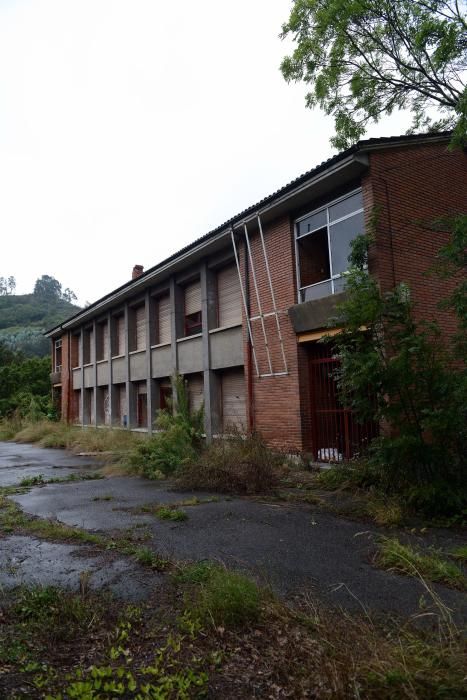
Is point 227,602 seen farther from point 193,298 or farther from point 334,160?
point 193,298

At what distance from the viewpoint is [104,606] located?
3.71 metres

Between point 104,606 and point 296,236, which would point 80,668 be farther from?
point 296,236

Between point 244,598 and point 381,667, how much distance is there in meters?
1.15

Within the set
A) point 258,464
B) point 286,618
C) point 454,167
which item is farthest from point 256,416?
point 286,618

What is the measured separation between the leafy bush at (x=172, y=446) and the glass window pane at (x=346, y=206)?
6.37 metres

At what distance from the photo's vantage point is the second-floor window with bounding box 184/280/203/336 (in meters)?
17.0

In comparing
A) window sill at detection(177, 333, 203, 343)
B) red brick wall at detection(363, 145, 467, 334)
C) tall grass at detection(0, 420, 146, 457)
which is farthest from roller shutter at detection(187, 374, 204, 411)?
red brick wall at detection(363, 145, 467, 334)

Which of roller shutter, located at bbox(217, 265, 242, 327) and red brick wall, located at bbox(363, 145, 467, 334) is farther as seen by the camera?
roller shutter, located at bbox(217, 265, 242, 327)

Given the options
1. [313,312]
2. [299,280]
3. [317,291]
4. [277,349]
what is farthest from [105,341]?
[313,312]

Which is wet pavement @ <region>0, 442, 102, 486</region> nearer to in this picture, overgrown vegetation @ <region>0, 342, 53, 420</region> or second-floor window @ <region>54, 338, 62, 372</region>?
second-floor window @ <region>54, 338, 62, 372</region>

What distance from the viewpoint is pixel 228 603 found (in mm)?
3395

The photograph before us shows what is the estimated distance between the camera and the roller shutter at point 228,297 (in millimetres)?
14859

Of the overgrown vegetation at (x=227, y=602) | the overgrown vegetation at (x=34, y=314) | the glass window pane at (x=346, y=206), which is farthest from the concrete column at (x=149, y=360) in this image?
the overgrown vegetation at (x=34, y=314)

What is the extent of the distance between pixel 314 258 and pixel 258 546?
837 cm
